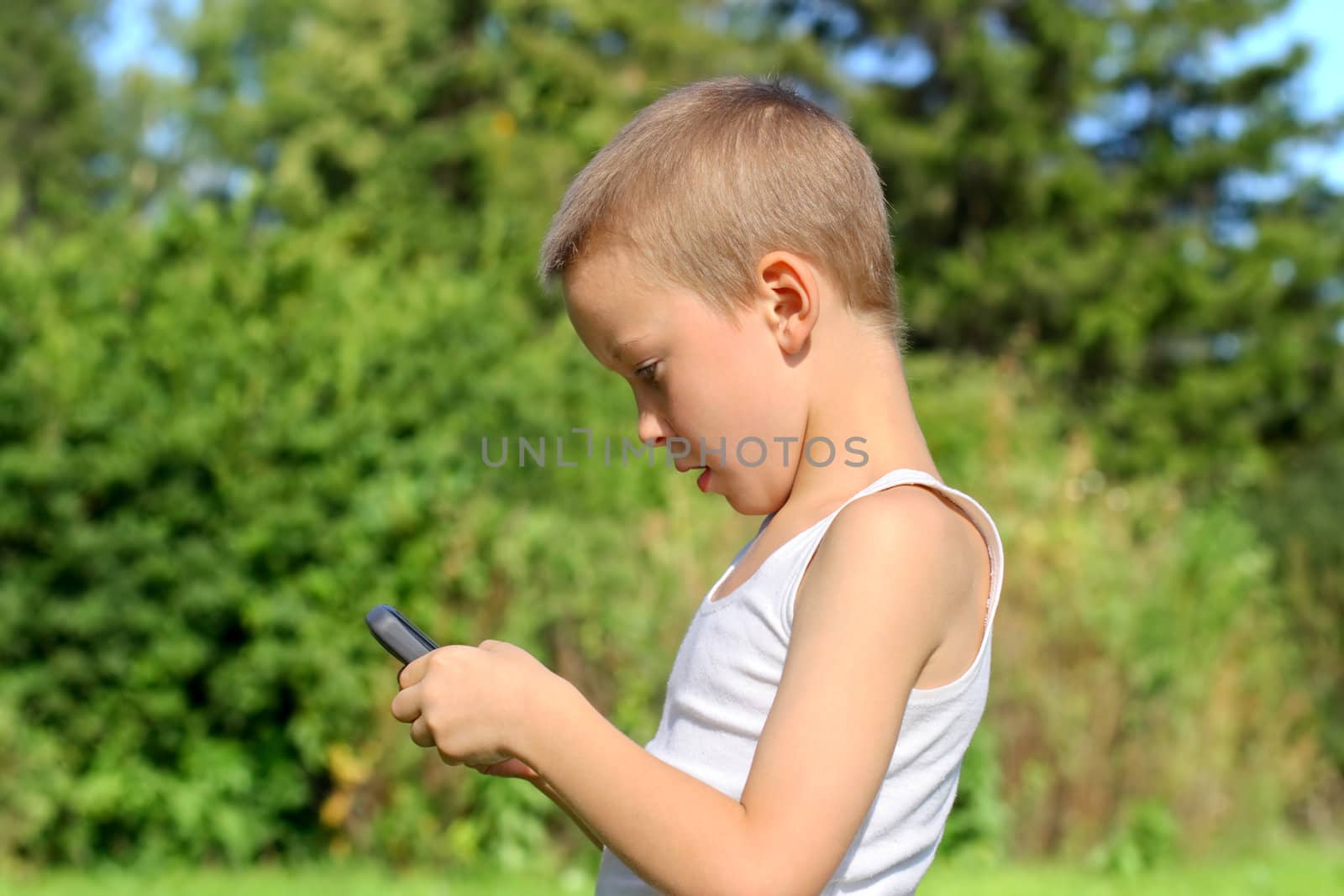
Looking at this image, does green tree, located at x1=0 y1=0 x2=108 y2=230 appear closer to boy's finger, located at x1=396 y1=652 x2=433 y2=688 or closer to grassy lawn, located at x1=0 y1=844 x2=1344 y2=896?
grassy lawn, located at x1=0 y1=844 x2=1344 y2=896

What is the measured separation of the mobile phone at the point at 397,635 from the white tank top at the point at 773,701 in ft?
0.90

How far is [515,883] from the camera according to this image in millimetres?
4691

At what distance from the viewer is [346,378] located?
545 centimetres

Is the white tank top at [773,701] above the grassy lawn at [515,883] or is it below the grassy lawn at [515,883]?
above

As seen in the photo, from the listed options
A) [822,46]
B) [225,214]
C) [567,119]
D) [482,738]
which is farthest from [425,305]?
[822,46]

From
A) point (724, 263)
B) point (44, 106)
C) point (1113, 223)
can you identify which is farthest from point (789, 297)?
point (44, 106)

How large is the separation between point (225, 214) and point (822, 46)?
15704 mm

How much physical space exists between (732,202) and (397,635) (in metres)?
0.52

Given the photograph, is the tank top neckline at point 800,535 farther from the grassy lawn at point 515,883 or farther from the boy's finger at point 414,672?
the grassy lawn at point 515,883

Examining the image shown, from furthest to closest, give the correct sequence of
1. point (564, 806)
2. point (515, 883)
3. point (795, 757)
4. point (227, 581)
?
point (227, 581) → point (515, 883) → point (564, 806) → point (795, 757)

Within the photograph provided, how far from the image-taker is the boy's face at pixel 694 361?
135 centimetres

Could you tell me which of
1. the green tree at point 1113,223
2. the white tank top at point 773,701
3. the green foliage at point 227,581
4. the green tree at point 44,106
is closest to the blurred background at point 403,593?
the green foliage at point 227,581

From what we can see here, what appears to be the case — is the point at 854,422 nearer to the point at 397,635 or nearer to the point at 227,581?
the point at 397,635

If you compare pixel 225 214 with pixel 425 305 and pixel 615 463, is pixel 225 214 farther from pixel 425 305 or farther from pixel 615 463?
pixel 615 463
